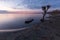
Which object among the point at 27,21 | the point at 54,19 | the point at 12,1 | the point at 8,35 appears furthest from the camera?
the point at 12,1

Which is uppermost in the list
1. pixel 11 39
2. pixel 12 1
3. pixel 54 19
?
pixel 12 1

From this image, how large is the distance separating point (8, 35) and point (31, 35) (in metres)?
0.47

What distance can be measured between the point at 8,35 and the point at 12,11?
48.6 inches

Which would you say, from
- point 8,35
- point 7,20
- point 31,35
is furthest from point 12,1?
point 31,35

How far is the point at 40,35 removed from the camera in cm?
252

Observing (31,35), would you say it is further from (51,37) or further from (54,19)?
(54,19)

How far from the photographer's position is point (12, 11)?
3.83 meters

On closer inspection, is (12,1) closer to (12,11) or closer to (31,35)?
(12,11)

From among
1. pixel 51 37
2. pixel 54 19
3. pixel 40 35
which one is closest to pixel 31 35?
pixel 40 35

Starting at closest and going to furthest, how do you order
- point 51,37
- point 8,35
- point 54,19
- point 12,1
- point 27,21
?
point 51,37, point 8,35, point 54,19, point 27,21, point 12,1

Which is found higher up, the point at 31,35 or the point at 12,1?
the point at 12,1

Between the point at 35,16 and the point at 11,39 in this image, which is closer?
the point at 11,39

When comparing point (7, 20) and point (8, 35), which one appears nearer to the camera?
point (8, 35)

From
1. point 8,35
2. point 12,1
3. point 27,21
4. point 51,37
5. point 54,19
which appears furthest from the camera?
point 12,1
